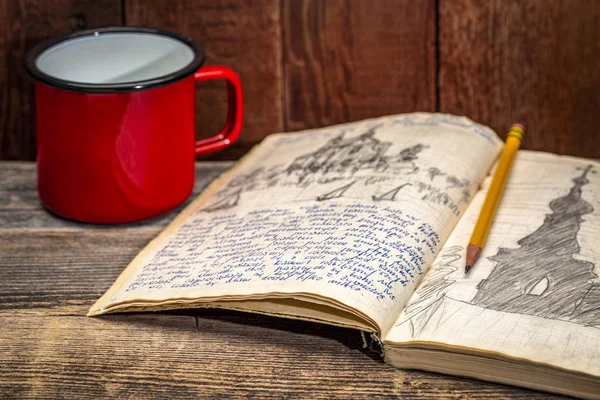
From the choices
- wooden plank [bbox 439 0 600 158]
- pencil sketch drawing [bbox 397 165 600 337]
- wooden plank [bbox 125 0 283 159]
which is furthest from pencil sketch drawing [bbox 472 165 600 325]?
wooden plank [bbox 125 0 283 159]

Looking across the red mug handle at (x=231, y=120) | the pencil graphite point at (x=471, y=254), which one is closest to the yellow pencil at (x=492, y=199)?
the pencil graphite point at (x=471, y=254)

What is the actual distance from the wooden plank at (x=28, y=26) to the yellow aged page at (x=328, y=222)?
0.25 meters

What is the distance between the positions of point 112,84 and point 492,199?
0.37m

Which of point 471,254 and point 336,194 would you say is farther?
A: point 336,194

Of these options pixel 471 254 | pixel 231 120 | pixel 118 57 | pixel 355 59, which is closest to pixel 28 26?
pixel 118 57

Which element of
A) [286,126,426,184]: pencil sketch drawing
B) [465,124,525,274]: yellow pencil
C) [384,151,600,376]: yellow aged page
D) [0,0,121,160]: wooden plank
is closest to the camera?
[384,151,600,376]: yellow aged page

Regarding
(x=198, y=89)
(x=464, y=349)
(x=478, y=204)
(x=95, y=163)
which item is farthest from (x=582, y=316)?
(x=198, y=89)

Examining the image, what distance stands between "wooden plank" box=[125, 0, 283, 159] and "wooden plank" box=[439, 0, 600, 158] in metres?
0.21

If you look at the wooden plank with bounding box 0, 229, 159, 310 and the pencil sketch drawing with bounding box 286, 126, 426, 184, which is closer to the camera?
the wooden plank with bounding box 0, 229, 159, 310

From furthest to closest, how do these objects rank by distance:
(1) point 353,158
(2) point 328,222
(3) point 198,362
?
(1) point 353,158
(2) point 328,222
(3) point 198,362

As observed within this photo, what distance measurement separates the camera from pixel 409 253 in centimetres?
66

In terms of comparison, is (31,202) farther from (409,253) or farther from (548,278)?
(548,278)

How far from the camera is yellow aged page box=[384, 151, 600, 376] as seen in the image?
561mm

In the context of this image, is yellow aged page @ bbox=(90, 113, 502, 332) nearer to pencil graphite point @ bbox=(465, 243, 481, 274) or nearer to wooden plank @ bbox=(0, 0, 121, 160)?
pencil graphite point @ bbox=(465, 243, 481, 274)
